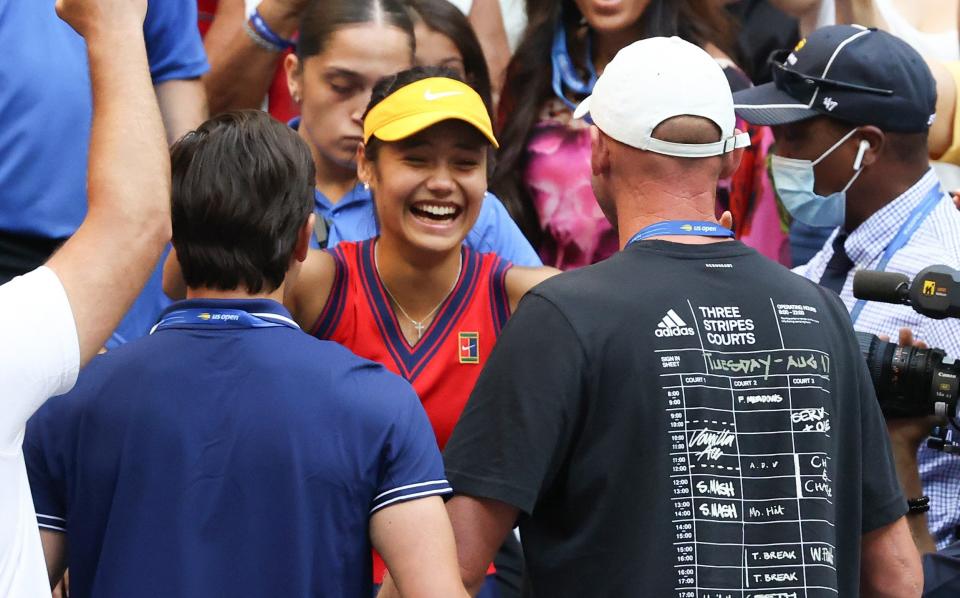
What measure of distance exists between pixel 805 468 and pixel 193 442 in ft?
3.75

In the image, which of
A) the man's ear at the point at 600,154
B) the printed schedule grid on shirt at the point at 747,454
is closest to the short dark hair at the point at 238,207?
the man's ear at the point at 600,154

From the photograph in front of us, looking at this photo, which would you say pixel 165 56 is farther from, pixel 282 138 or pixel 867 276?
pixel 867 276

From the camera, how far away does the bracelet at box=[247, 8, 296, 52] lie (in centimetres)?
465

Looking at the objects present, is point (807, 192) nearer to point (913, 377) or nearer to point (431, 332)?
point (913, 377)

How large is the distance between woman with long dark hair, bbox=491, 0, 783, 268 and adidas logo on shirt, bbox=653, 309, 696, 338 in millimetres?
2056

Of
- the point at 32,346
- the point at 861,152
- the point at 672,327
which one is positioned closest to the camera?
the point at 32,346

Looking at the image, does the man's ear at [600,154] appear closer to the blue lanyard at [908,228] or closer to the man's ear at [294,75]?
the blue lanyard at [908,228]

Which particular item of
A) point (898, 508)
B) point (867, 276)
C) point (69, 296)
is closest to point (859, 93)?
point (867, 276)

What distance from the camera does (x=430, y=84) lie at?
3609mm

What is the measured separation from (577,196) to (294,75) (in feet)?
3.35

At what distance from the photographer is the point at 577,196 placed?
15.4 ft

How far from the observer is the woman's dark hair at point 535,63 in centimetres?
477

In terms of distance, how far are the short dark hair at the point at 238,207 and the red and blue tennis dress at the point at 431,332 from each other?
81 centimetres

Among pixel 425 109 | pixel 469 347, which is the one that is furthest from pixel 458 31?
pixel 469 347
